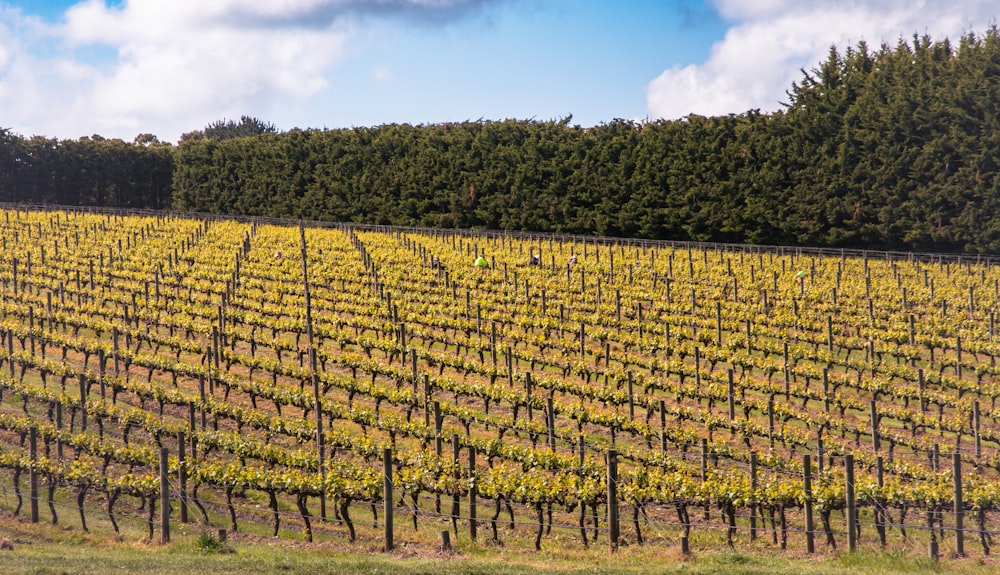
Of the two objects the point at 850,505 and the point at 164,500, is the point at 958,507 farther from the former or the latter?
the point at 164,500

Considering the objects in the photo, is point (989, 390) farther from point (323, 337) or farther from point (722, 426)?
point (323, 337)

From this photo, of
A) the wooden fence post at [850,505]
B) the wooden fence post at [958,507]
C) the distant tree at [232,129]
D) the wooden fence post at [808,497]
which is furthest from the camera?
the distant tree at [232,129]

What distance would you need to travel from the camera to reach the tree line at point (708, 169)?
146 feet

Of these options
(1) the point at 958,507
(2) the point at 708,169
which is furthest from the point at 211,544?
(2) the point at 708,169

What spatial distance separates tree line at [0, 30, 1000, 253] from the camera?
4459 cm

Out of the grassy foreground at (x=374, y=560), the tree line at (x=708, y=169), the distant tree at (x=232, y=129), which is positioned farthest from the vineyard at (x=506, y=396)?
the distant tree at (x=232, y=129)

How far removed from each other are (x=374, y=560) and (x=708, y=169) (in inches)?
1696

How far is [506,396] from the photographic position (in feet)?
67.5

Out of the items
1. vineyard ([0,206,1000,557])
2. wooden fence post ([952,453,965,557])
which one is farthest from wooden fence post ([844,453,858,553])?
wooden fence post ([952,453,965,557])

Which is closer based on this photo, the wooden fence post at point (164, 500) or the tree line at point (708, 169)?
the wooden fence post at point (164, 500)

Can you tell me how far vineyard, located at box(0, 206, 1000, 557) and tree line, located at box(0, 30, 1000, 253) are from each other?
476cm

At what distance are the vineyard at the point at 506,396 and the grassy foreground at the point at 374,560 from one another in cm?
55

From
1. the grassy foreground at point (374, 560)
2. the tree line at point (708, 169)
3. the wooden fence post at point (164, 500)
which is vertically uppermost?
the tree line at point (708, 169)

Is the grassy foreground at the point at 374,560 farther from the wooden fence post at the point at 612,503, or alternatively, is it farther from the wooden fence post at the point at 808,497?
the wooden fence post at the point at 808,497
